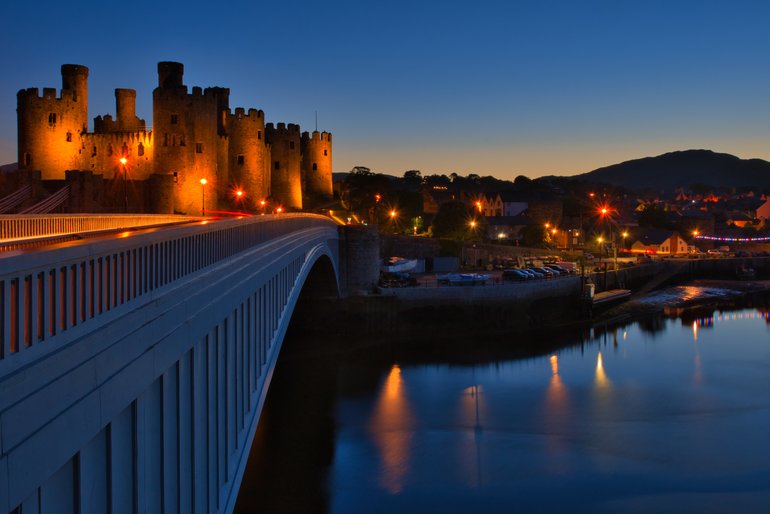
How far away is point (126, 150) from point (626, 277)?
102ft

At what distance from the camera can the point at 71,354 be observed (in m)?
3.64

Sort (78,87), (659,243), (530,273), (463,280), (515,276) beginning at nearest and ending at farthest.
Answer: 1. (463,280)
2. (515,276)
3. (530,273)
4. (78,87)
5. (659,243)

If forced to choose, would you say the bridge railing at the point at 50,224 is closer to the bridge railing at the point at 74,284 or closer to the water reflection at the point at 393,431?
the bridge railing at the point at 74,284

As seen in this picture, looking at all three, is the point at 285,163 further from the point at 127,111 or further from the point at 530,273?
the point at 530,273

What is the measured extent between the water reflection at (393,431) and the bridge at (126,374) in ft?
28.0

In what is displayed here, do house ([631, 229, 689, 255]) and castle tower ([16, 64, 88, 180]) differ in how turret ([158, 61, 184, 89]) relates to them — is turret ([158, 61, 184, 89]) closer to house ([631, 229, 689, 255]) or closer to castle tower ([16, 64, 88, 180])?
castle tower ([16, 64, 88, 180])

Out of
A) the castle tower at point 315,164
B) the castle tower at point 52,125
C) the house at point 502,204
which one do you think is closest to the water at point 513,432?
the castle tower at point 52,125

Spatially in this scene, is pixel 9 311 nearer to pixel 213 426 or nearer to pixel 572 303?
pixel 213 426

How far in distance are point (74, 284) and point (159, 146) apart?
36.6 metres

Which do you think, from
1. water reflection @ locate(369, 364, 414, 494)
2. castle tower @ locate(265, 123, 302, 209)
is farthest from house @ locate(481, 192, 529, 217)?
water reflection @ locate(369, 364, 414, 494)

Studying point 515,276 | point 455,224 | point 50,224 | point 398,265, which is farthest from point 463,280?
point 455,224

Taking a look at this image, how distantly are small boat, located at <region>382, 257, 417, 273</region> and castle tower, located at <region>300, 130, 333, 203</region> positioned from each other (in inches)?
497

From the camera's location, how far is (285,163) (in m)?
51.0

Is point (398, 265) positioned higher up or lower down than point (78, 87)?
lower down
